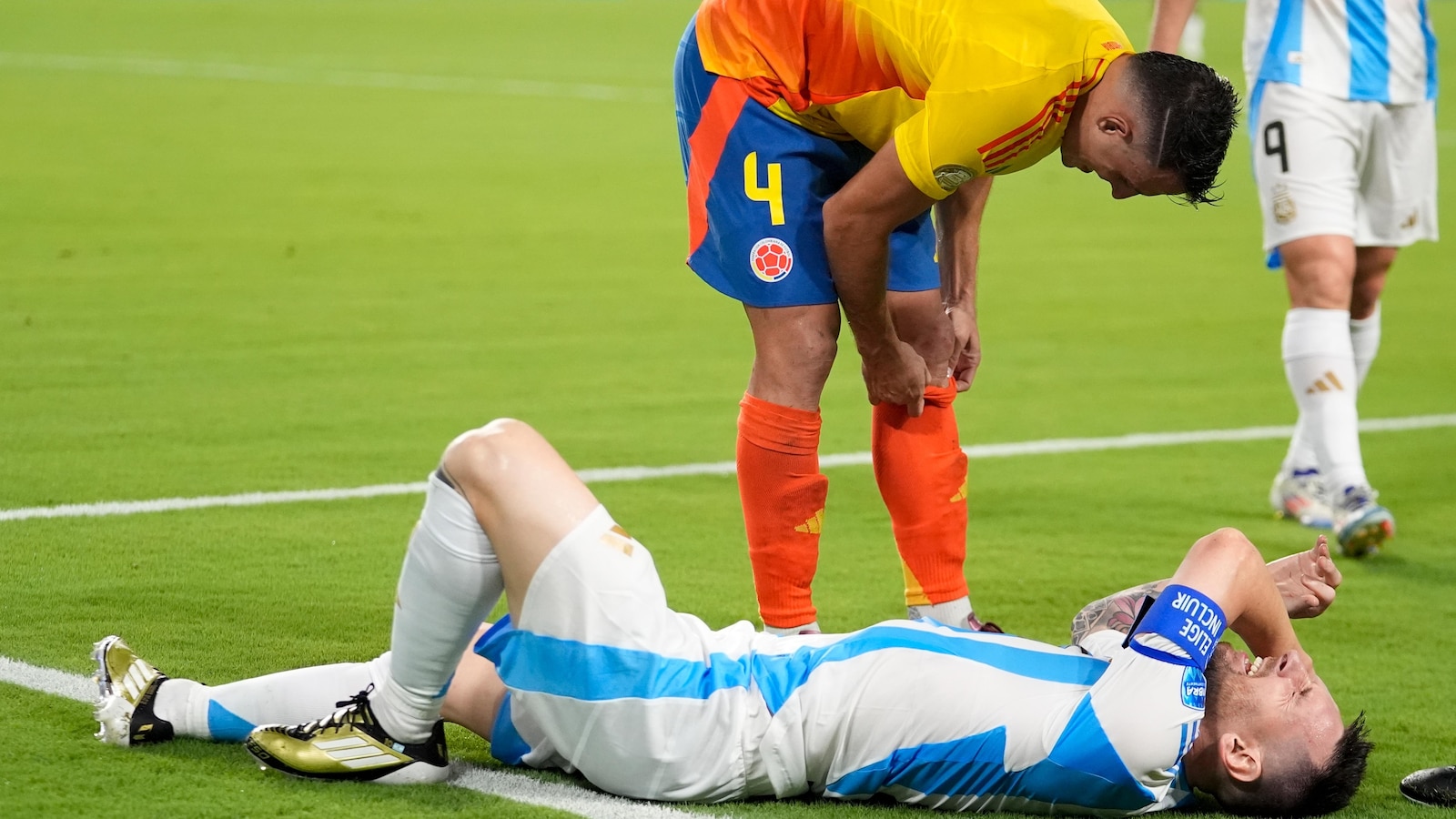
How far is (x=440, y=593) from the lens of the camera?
3154 millimetres

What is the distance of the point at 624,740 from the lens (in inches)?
127

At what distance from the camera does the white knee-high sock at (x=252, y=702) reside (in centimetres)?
347

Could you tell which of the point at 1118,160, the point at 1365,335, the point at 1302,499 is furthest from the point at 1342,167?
the point at 1118,160

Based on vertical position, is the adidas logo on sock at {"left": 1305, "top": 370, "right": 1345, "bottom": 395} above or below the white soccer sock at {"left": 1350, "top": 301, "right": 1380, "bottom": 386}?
below

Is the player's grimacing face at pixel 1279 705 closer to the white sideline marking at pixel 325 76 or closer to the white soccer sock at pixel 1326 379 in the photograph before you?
the white soccer sock at pixel 1326 379

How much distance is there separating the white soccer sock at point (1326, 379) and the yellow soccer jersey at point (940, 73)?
2.24 metres

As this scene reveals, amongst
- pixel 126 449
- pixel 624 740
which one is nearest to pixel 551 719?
pixel 624 740

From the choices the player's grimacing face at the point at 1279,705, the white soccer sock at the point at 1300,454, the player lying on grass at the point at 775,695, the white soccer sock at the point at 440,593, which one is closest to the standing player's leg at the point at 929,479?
the player lying on grass at the point at 775,695

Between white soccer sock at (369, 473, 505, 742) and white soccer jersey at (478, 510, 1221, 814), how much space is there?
71mm

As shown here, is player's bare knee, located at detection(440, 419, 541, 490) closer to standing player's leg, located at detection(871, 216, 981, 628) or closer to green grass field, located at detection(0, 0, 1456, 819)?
green grass field, located at detection(0, 0, 1456, 819)

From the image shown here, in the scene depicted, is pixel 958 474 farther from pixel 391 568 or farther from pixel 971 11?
pixel 391 568

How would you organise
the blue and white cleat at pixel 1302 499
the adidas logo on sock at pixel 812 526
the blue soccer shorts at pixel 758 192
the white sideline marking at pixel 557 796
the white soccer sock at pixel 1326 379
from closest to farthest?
1. the white sideline marking at pixel 557 796
2. the blue soccer shorts at pixel 758 192
3. the adidas logo on sock at pixel 812 526
4. the white soccer sock at pixel 1326 379
5. the blue and white cleat at pixel 1302 499

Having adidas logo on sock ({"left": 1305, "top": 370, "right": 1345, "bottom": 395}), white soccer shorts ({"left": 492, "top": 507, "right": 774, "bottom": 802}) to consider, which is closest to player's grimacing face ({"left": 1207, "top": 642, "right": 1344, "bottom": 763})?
white soccer shorts ({"left": 492, "top": 507, "right": 774, "bottom": 802})

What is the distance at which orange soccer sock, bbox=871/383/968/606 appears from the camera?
428 cm
